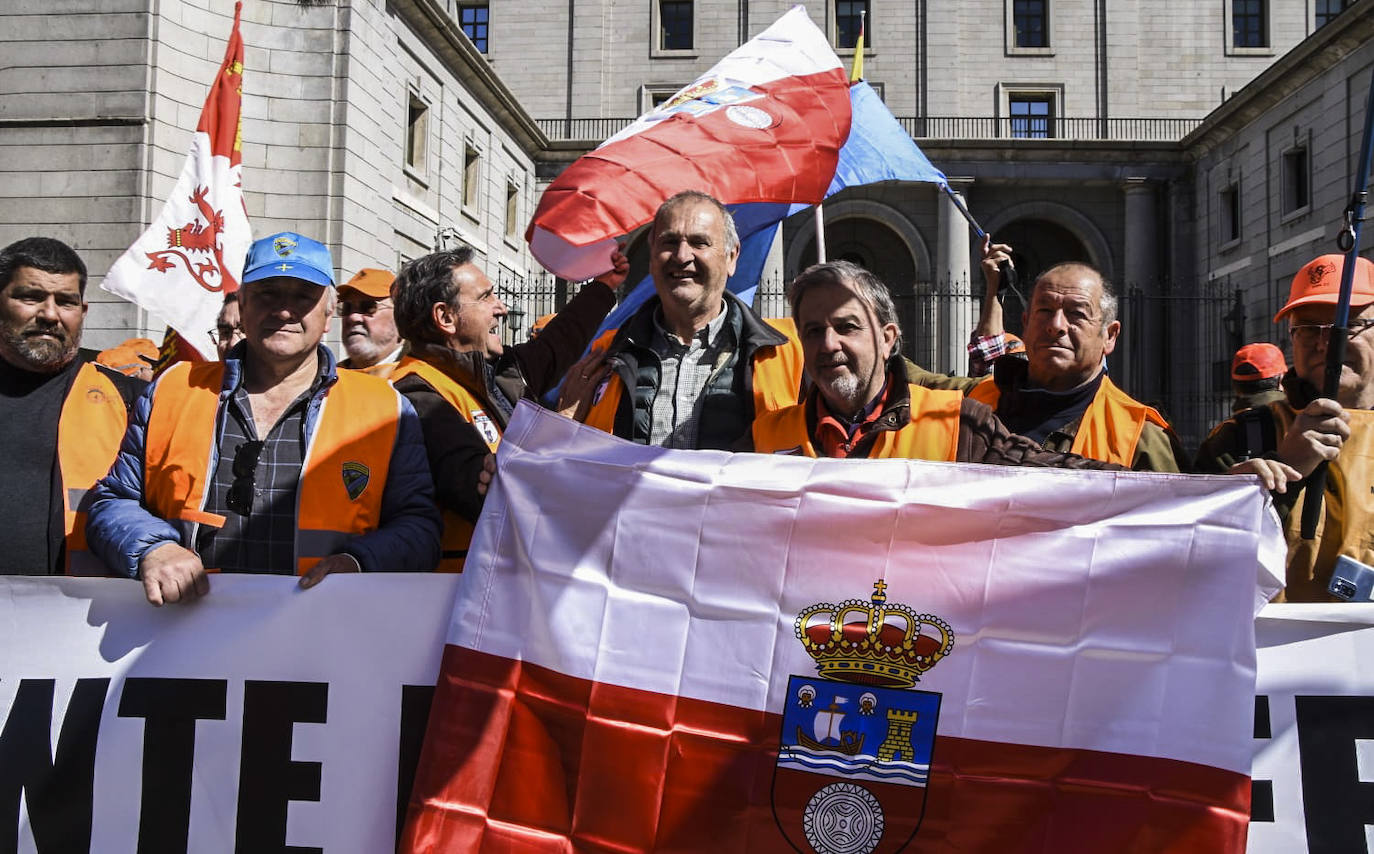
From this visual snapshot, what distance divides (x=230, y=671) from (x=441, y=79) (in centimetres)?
2082

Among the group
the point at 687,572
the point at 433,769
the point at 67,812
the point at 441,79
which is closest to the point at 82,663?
the point at 67,812

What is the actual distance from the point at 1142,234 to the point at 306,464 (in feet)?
103

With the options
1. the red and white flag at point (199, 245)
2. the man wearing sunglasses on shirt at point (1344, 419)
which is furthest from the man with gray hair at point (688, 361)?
the red and white flag at point (199, 245)

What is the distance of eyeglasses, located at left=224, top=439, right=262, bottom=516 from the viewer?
289cm

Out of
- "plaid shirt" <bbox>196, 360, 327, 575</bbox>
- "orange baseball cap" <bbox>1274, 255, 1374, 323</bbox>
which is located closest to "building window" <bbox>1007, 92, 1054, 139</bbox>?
"orange baseball cap" <bbox>1274, 255, 1374, 323</bbox>

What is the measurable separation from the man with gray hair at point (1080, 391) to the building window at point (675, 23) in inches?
1295

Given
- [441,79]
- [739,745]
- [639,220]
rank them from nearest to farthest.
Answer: [739,745] → [639,220] → [441,79]

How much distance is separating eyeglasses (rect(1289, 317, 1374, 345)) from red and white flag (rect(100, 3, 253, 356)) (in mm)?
5406

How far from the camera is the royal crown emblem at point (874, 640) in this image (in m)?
2.38

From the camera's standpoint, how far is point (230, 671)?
280 cm

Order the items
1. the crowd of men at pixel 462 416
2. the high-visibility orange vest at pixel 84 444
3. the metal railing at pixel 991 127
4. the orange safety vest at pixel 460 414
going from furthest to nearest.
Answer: the metal railing at pixel 991 127 → the orange safety vest at pixel 460 414 → the high-visibility orange vest at pixel 84 444 → the crowd of men at pixel 462 416

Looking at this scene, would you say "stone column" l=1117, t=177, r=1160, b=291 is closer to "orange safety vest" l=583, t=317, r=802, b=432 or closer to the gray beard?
"orange safety vest" l=583, t=317, r=802, b=432

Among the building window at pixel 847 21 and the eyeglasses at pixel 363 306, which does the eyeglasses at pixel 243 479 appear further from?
the building window at pixel 847 21

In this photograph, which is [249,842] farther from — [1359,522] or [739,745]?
[1359,522]
